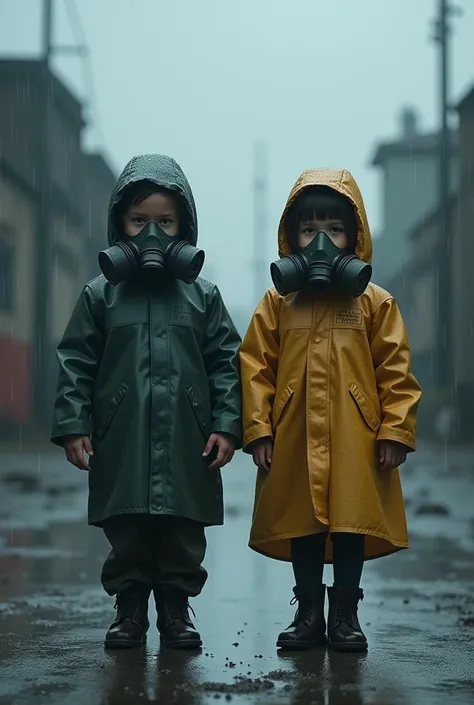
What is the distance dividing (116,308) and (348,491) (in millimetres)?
1054

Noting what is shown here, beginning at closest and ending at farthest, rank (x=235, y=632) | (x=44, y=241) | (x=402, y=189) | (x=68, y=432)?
(x=68, y=432)
(x=235, y=632)
(x=44, y=241)
(x=402, y=189)

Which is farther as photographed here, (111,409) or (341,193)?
(341,193)

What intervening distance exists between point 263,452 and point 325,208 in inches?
36.0

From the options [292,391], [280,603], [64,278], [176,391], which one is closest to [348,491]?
[292,391]

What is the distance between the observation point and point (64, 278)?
116ft

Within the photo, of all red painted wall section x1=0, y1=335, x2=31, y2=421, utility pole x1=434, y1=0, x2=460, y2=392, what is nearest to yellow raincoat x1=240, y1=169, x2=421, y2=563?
utility pole x1=434, y1=0, x2=460, y2=392

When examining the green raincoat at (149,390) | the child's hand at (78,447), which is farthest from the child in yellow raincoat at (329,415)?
the child's hand at (78,447)

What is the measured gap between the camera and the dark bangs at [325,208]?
470 centimetres

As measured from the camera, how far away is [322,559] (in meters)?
4.66

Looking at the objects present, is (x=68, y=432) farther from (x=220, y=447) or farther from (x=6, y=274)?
(x=6, y=274)

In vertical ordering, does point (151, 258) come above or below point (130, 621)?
above

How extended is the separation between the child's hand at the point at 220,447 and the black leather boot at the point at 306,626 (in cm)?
55

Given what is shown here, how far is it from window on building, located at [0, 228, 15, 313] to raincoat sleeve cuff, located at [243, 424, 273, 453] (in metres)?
24.0

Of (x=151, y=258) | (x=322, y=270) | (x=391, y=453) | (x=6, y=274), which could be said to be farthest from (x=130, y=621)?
(x=6, y=274)
